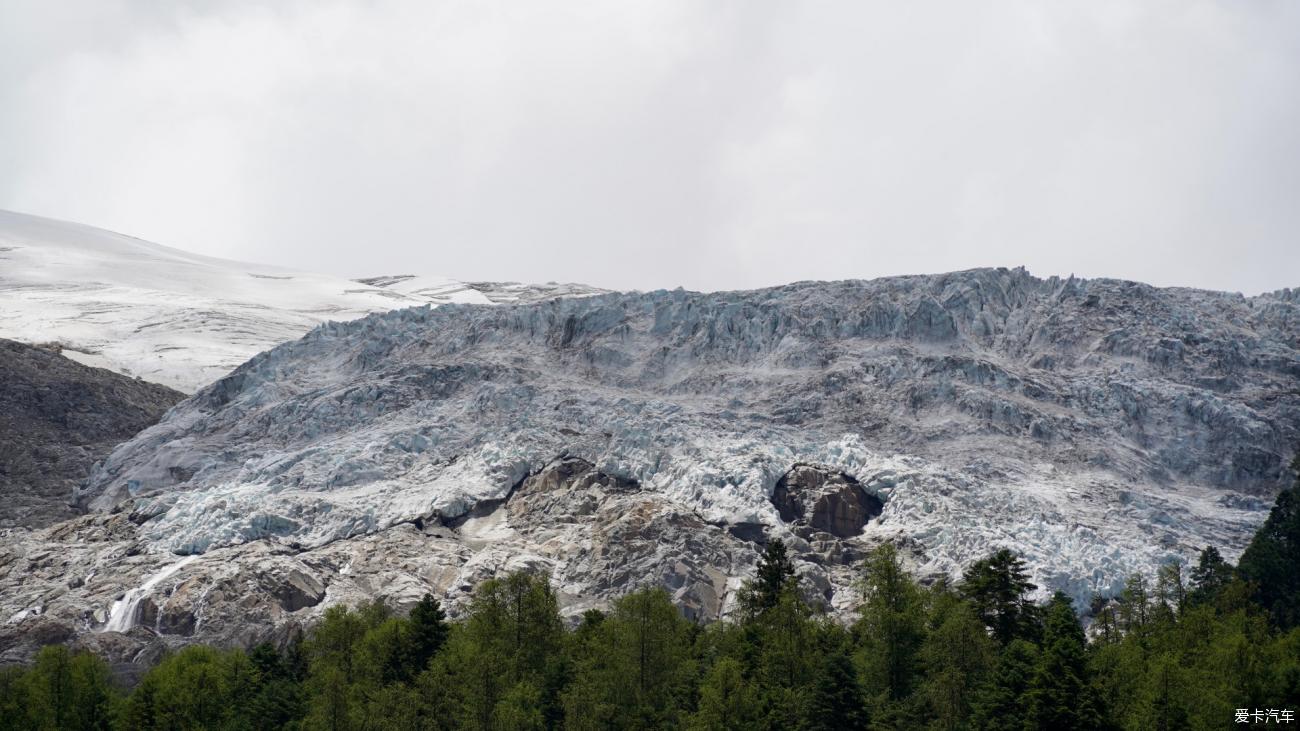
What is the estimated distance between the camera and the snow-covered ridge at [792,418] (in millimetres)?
98750

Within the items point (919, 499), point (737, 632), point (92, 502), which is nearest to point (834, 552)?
point (919, 499)

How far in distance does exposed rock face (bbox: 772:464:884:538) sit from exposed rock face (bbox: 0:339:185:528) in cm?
6330

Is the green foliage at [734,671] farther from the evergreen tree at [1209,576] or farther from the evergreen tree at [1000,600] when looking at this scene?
the evergreen tree at [1209,576]

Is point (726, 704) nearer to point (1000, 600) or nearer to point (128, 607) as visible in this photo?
point (1000, 600)

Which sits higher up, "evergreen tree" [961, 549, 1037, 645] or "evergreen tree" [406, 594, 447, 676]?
"evergreen tree" [961, 549, 1037, 645]

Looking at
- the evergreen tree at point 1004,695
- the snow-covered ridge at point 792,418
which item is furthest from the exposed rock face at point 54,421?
the evergreen tree at point 1004,695

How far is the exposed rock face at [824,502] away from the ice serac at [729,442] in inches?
8.0

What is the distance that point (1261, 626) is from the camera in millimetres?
67000

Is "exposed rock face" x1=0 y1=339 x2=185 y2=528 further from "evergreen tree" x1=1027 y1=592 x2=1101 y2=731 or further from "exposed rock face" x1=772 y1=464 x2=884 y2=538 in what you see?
"evergreen tree" x1=1027 y1=592 x2=1101 y2=731

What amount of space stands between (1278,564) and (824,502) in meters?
32.1

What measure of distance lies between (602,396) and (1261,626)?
62141mm

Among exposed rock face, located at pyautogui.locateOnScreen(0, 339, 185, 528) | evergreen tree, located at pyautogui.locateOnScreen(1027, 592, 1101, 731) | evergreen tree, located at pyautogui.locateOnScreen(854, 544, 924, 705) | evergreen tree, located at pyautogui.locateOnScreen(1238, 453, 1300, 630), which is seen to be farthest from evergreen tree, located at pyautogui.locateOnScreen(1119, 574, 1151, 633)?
exposed rock face, located at pyautogui.locateOnScreen(0, 339, 185, 528)

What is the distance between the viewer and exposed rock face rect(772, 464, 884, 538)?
100 meters

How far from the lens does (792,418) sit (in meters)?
112
